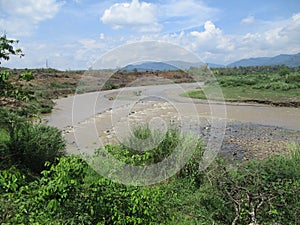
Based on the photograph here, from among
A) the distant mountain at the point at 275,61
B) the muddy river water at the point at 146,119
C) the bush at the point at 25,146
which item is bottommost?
the muddy river water at the point at 146,119

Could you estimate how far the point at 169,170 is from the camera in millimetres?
5066

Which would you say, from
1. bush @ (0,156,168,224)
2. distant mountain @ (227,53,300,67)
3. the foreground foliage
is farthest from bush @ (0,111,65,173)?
distant mountain @ (227,53,300,67)

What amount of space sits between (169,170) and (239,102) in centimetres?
1590

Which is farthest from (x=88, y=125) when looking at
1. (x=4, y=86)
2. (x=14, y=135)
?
(x=4, y=86)

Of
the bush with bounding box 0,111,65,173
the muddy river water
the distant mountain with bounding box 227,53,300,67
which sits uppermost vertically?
the distant mountain with bounding box 227,53,300,67

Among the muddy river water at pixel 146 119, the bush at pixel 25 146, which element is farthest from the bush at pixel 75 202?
the muddy river water at pixel 146 119

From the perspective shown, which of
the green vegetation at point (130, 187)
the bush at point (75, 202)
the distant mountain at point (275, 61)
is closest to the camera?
the bush at point (75, 202)

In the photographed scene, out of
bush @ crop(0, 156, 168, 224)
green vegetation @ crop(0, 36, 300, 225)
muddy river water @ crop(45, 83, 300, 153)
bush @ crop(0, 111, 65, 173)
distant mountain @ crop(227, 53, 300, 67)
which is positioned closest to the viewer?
bush @ crop(0, 156, 168, 224)

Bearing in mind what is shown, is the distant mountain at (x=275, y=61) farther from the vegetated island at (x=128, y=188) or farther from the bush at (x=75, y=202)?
the bush at (x=75, y=202)

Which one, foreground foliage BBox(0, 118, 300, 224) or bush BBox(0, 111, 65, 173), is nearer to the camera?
foreground foliage BBox(0, 118, 300, 224)

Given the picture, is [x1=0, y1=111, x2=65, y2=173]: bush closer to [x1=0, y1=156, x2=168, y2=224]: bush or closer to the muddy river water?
[x1=0, y1=156, x2=168, y2=224]: bush

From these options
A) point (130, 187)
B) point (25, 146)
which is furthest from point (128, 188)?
point (25, 146)

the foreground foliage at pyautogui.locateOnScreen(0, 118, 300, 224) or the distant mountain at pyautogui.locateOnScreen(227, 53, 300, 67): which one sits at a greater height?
the distant mountain at pyautogui.locateOnScreen(227, 53, 300, 67)

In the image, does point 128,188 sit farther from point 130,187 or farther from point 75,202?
point 75,202
